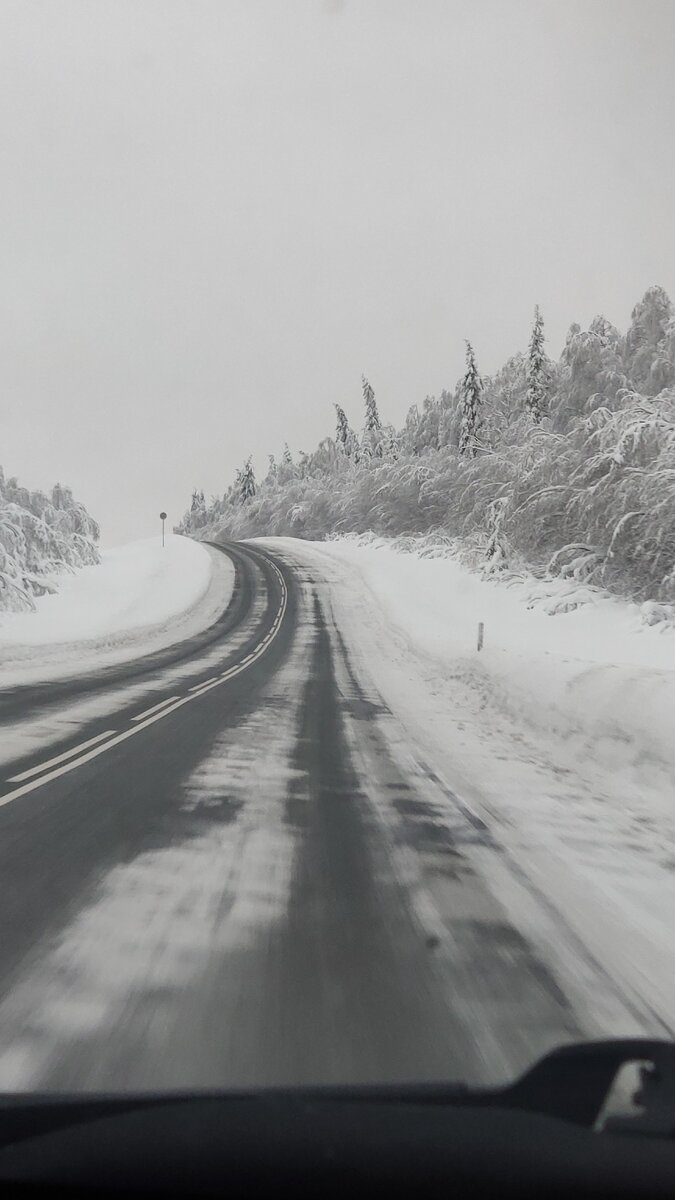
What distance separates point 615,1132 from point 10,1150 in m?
1.25

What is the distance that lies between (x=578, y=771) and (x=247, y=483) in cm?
11942

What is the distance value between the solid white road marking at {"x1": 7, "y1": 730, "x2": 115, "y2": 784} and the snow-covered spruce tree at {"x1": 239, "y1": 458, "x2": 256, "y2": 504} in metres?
115

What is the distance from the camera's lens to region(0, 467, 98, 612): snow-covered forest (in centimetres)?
2212

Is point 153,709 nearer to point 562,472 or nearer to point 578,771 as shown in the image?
point 578,771

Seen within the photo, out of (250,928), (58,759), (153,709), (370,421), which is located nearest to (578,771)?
(250,928)

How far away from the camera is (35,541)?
27.1 m

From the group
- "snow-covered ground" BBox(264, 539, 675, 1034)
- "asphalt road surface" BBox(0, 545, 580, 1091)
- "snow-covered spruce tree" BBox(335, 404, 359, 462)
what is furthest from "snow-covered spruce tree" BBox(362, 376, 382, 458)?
"asphalt road surface" BBox(0, 545, 580, 1091)

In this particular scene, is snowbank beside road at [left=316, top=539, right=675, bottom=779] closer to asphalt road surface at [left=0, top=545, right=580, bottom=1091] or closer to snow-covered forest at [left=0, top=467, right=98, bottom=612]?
asphalt road surface at [left=0, top=545, right=580, bottom=1091]

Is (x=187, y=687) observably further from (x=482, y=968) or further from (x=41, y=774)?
(x=482, y=968)

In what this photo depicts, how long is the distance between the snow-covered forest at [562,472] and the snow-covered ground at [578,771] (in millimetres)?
1970

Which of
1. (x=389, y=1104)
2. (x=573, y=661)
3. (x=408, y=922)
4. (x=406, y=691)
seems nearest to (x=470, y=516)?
(x=406, y=691)

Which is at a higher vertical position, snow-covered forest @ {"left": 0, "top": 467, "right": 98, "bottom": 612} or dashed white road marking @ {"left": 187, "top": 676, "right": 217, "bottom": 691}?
snow-covered forest @ {"left": 0, "top": 467, "right": 98, "bottom": 612}

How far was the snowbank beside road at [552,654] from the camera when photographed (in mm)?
7156

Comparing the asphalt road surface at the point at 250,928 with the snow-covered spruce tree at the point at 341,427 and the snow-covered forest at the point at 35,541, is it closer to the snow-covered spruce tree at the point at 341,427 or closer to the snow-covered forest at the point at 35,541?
the snow-covered forest at the point at 35,541
